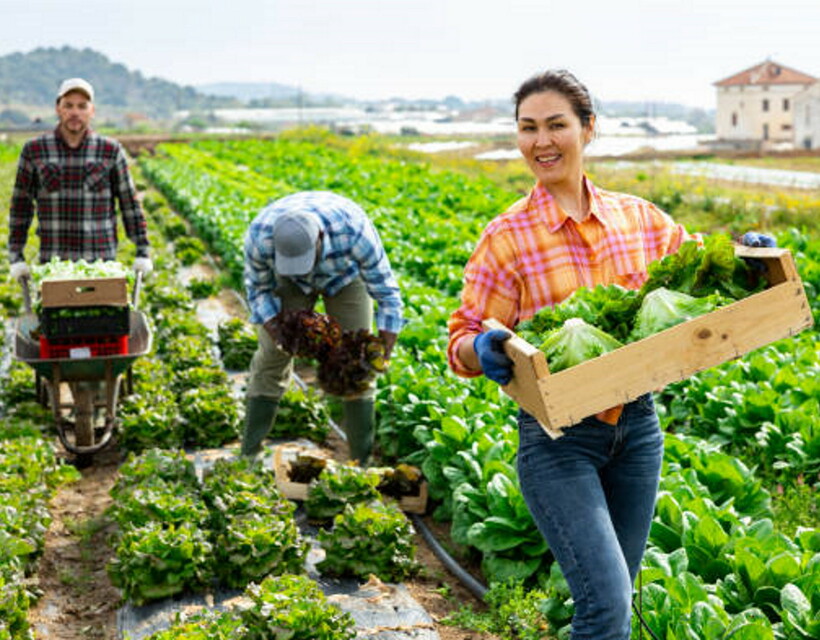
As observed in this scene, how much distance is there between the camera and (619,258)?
3.18 meters

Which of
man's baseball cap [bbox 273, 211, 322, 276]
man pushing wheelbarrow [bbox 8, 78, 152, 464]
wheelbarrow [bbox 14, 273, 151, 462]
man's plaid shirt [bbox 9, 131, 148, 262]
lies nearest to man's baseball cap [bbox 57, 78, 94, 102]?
man pushing wheelbarrow [bbox 8, 78, 152, 464]

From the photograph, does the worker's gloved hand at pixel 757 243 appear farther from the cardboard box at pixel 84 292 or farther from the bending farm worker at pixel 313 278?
the cardboard box at pixel 84 292

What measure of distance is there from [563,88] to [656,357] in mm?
861

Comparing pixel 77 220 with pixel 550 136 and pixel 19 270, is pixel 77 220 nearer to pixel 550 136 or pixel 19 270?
pixel 19 270

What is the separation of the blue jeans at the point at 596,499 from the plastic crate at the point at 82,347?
3967 mm

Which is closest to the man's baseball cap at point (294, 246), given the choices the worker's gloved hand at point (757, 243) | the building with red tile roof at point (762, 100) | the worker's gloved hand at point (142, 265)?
the worker's gloved hand at point (142, 265)

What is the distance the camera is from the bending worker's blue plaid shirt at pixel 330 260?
5.32m

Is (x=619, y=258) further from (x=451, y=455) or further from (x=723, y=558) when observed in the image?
(x=451, y=455)

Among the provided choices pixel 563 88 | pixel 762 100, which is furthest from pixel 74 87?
pixel 762 100

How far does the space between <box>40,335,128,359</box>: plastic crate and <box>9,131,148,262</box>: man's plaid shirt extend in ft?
2.50

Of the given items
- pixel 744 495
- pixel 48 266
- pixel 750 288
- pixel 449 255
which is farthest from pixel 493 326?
pixel 449 255

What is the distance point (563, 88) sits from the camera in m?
3.02

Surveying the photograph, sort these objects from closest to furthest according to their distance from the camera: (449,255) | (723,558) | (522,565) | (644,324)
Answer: (644,324), (723,558), (522,565), (449,255)

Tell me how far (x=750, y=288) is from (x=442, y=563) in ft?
9.86
